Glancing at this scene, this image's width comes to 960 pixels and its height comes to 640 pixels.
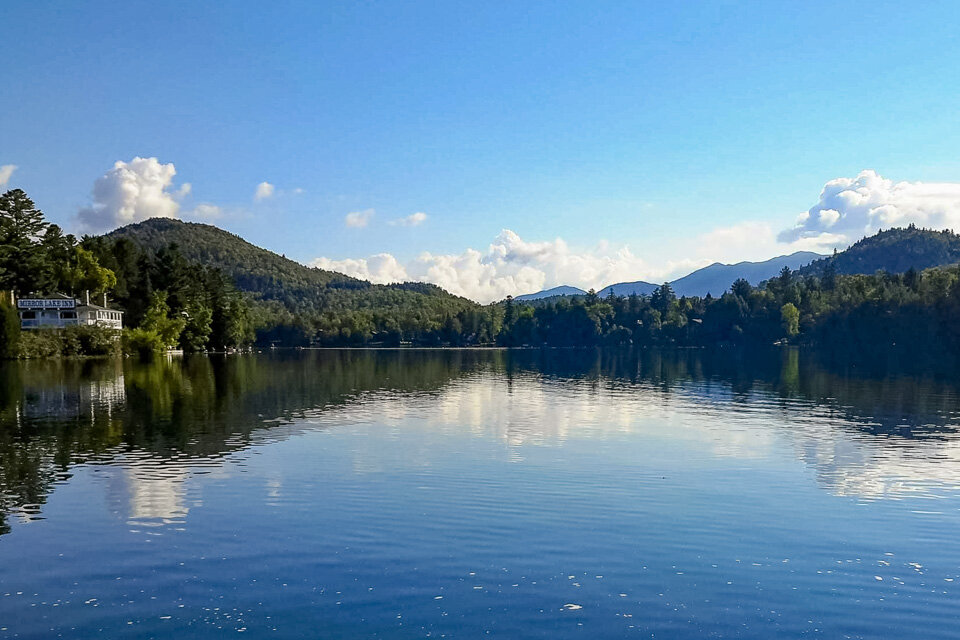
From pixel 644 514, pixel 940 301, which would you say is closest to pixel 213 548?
pixel 644 514

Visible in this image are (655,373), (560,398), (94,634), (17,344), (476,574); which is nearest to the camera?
(94,634)

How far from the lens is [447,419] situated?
47500mm

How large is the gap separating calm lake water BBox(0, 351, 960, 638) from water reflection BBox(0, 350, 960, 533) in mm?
295

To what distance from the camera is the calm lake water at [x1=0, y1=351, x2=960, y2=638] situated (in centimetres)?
1502

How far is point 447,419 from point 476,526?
2617 centimetres

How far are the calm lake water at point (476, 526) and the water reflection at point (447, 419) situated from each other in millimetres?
295

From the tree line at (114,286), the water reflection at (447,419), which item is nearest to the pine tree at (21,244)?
the tree line at (114,286)

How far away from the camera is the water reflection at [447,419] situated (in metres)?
28.3

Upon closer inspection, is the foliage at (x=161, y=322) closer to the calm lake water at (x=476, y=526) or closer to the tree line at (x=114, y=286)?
the tree line at (x=114, y=286)

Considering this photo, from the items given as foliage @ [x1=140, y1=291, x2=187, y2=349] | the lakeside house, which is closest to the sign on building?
the lakeside house

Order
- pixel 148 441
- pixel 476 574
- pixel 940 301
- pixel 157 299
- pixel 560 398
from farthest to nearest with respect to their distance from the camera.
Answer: pixel 940 301
pixel 157 299
pixel 560 398
pixel 148 441
pixel 476 574

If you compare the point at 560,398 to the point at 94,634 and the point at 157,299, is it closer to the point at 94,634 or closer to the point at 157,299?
Result: the point at 94,634

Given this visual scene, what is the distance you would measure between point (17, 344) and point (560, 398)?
3523 inches

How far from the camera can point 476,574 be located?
56.8 ft
